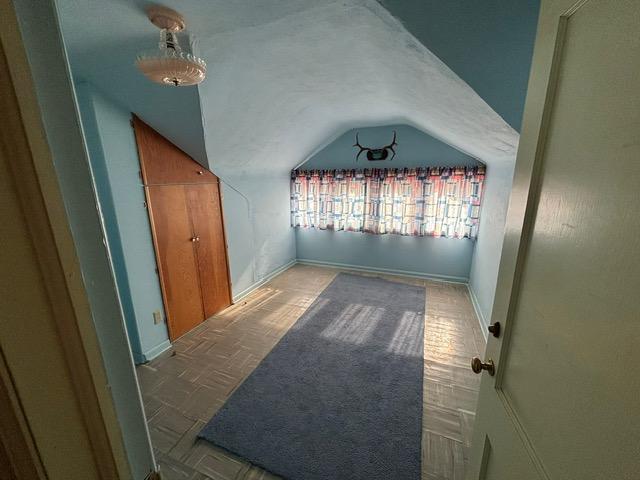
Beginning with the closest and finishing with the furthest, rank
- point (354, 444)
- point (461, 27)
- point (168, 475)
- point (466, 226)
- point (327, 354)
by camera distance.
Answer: point (461, 27), point (168, 475), point (354, 444), point (327, 354), point (466, 226)

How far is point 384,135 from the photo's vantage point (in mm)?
3625

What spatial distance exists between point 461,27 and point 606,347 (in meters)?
1.18

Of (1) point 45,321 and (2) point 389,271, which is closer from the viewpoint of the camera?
(1) point 45,321

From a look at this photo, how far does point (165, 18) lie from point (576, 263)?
1.72 meters

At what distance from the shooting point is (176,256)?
2365 millimetres

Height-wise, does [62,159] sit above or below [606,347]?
above

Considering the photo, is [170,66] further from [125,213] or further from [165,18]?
[125,213]

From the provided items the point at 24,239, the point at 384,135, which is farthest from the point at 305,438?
the point at 384,135

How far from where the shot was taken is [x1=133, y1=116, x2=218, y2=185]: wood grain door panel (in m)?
1.98

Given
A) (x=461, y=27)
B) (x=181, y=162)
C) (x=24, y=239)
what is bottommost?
(x=24, y=239)

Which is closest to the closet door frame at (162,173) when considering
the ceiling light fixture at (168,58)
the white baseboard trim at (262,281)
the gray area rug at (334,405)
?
the white baseboard trim at (262,281)

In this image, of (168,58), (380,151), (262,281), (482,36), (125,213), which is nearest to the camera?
(482,36)

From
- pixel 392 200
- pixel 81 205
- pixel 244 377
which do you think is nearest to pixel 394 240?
pixel 392 200

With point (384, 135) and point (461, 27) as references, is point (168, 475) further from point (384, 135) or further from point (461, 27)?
point (384, 135)
